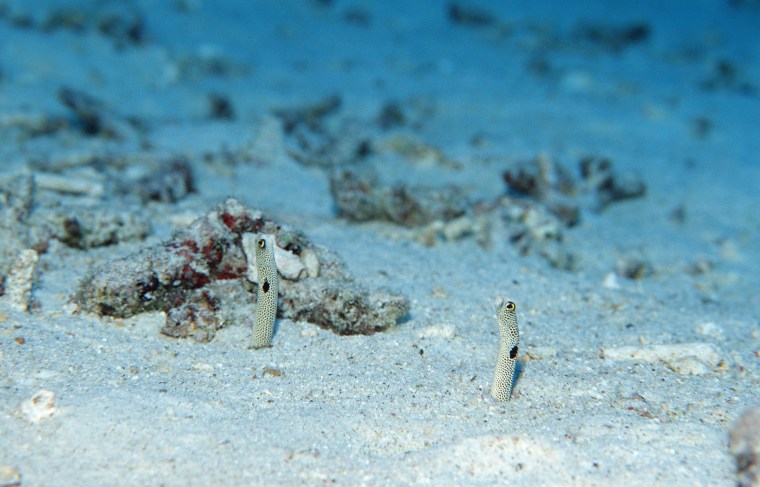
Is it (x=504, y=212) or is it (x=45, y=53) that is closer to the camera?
(x=504, y=212)

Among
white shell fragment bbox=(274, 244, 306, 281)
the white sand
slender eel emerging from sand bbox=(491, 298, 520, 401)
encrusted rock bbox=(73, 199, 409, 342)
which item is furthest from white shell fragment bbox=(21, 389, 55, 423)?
slender eel emerging from sand bbox=(491, 298, 520, 401)

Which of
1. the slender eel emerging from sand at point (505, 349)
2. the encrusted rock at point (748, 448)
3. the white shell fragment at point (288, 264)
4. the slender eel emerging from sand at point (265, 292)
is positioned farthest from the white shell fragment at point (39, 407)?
the encrusted rock at point (748, 448)

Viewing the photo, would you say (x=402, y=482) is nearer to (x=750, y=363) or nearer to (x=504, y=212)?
(x=750, y=363)

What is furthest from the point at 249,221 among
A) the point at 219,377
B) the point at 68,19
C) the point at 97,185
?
the point at 68,19

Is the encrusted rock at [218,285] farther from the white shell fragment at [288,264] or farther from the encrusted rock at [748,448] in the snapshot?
the encrusted rock at [748,448]

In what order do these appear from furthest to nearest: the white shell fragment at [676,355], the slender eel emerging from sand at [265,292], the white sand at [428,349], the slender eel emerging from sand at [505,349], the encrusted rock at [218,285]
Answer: the white shell fragment at [676,355]
the encrusted rock at [218,285]
the slender eel emerging from sand at [265,292]
the slender eel emerging from sand at [505,349]
the white sand at [428,349]
